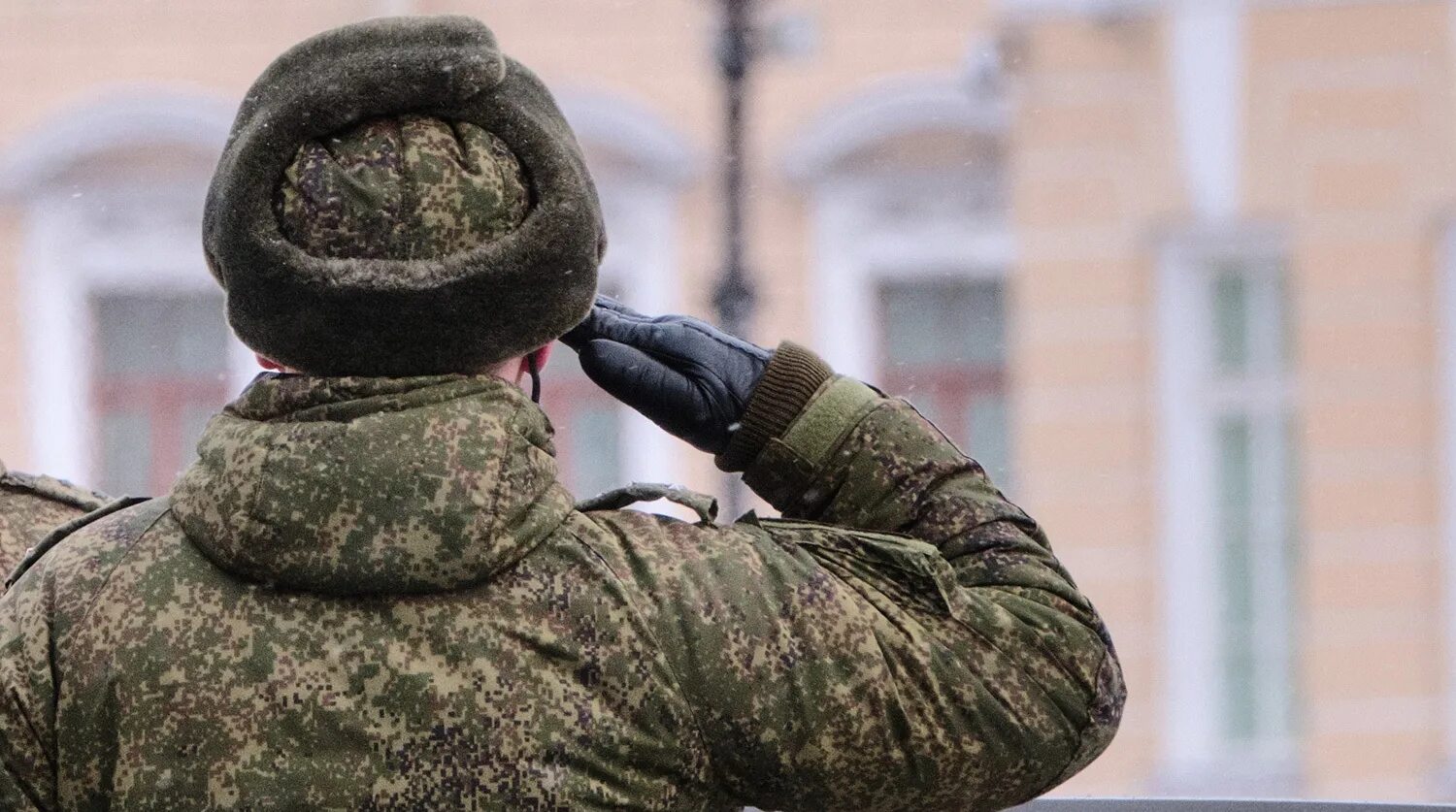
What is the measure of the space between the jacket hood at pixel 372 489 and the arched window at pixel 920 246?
16.6 feet

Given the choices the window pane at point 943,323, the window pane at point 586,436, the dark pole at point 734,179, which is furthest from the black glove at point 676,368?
the window pane at point 586,436

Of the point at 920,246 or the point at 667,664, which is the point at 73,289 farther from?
the point at 667,664

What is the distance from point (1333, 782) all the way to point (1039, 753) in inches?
203

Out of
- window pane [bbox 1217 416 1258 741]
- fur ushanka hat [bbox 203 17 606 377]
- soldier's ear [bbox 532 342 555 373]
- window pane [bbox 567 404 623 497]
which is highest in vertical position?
fur ushanka hat [bbox 203 17 606 377]

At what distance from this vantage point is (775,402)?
3.22 ft

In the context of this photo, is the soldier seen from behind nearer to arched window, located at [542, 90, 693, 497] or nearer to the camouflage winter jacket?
the camouflage winter jacket

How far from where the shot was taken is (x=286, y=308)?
91cm

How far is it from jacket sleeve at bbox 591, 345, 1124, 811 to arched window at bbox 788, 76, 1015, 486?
5.02m

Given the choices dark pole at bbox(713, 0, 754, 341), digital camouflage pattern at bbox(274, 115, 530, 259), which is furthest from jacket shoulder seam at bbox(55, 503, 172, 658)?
dark pole at bbox(713, 0, 754, 341)

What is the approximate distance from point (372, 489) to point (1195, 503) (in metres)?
5.25

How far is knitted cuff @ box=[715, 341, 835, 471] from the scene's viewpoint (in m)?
0.98

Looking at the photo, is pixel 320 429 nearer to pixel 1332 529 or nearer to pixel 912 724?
pixel 912 724

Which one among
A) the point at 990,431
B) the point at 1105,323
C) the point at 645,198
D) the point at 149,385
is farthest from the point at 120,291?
the point at 1105,323

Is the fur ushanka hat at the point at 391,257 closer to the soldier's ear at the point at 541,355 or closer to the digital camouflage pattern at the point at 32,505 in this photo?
the soldier's ear at the point at 541,355
